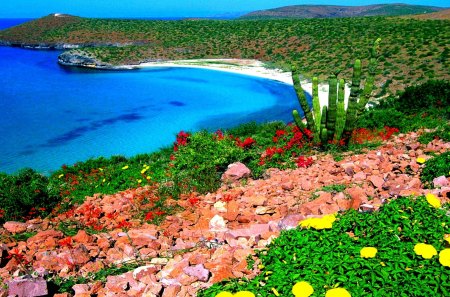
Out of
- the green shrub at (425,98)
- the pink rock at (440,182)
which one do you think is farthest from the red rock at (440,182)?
the green shrub at (425,98)

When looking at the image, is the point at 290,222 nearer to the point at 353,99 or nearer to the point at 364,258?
the point at 364,258

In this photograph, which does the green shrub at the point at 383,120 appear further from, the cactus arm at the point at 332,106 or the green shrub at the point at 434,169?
the green shrub at the point at 434,169

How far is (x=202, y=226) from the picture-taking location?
5.74 meters

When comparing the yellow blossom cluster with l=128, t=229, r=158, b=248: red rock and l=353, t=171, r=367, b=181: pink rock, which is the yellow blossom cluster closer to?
l=128, t=229, r=158, b=248: red rock

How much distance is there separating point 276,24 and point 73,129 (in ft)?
137

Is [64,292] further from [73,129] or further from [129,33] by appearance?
[129,33]

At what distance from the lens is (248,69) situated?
1433 inches

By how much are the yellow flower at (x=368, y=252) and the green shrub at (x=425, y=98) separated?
37.0 ft

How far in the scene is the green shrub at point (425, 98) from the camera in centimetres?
1324

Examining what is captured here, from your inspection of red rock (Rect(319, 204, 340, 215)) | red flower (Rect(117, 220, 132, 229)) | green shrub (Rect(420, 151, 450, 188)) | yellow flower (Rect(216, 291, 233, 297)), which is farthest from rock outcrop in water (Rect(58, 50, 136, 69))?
yellow flower (Rect(216, 291, 233, 297))

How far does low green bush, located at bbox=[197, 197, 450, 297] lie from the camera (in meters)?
3.02

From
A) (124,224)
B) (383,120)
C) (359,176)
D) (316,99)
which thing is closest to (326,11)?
(383,120)

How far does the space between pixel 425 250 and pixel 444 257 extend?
17 centimetres

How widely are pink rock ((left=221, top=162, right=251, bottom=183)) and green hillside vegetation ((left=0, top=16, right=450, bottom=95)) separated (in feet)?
63.3
